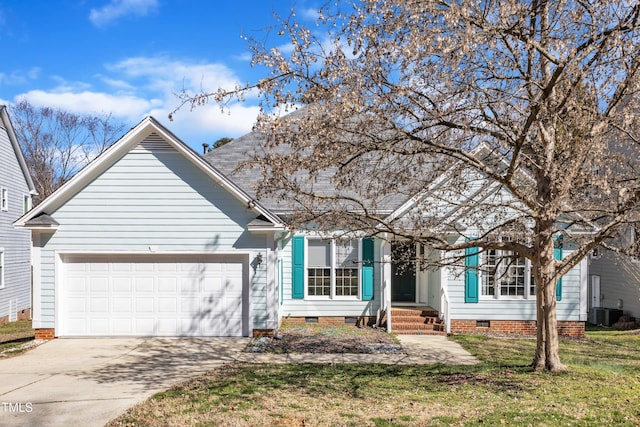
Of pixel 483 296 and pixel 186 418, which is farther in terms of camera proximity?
pixel 483 296

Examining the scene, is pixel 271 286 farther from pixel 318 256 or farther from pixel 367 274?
pixel 367 274

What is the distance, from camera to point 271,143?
24.1 ft

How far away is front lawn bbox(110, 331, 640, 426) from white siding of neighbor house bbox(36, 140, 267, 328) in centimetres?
398

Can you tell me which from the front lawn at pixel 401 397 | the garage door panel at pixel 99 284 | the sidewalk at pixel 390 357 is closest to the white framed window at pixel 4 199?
the garage door panel at pixel 99 284

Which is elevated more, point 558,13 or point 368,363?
point 558,13

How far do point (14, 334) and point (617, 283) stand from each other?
21.7 meters

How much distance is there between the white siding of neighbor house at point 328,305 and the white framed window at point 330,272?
0.66 ft

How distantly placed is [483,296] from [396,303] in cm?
273

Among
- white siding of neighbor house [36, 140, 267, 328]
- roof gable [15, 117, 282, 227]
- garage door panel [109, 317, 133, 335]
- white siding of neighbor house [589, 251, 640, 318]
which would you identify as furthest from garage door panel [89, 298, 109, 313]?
white siding of neighbor house [589, 251, 640, 318]

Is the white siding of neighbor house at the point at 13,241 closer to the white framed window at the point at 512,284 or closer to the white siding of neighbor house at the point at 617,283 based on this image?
the white framed window at the point at 512,284

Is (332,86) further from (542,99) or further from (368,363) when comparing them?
(368,363)

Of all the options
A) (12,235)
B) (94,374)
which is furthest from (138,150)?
(12,235)

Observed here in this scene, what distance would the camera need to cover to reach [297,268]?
14680mm

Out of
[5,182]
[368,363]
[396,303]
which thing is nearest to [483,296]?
[396,303]
